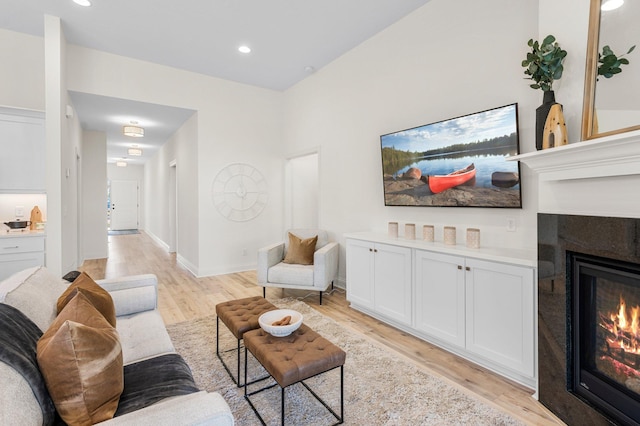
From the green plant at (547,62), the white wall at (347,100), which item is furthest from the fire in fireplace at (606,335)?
the green plant at (547,62)

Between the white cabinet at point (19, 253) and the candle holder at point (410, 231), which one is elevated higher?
the candle holder at point (410, 231)

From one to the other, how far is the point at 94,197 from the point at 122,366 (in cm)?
688

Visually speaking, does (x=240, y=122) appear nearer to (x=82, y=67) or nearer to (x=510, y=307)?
(x=82, y=67)

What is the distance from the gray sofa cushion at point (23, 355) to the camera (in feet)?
3.12

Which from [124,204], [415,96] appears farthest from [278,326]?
[124,204]

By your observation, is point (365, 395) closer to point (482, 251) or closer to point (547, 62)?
point (482, 251)

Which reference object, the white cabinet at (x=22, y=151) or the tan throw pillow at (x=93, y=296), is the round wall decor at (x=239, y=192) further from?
the tan throw pillow at (x=93, y=296)

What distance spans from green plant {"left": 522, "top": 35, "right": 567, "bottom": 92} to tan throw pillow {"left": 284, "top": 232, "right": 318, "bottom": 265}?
2.92m

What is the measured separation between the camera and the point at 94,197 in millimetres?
6746

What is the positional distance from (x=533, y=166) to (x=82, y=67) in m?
5.36

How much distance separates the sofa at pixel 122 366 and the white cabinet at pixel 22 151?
229 centimetres

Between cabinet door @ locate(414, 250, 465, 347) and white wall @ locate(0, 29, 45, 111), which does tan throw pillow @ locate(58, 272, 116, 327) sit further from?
white wall @ locate(0, 29, 45, 111)

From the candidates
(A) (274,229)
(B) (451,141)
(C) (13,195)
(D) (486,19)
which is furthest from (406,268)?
(C) (13,195)

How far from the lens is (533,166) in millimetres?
1861
